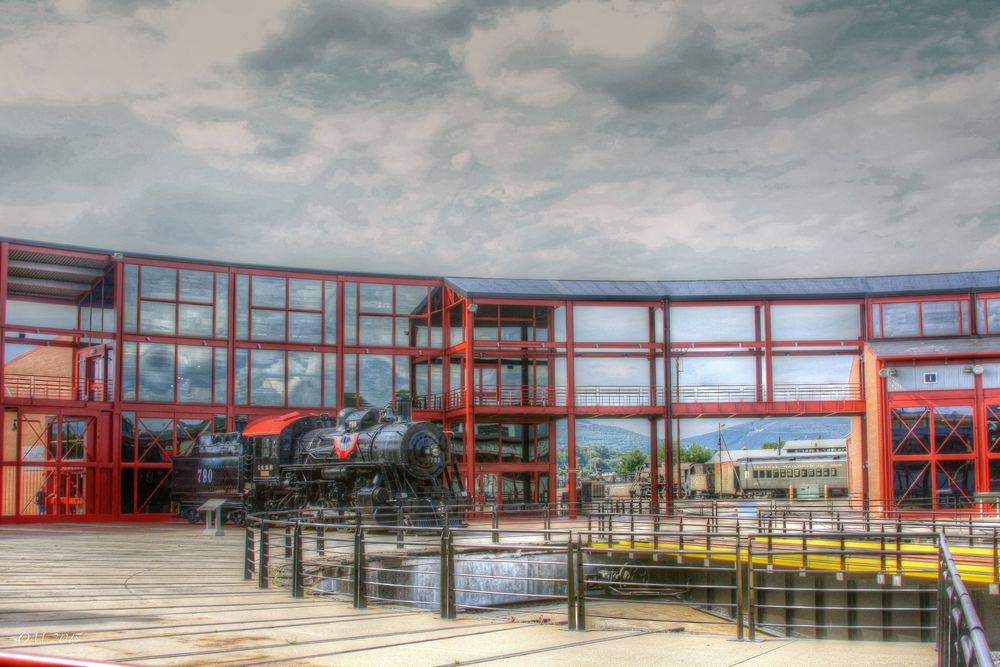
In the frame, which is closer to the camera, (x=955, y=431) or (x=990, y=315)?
(x=955, y=431)

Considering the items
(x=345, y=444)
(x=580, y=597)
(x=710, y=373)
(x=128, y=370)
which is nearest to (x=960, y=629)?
(x=580, y=597)

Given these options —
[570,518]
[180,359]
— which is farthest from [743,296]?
[180,359]

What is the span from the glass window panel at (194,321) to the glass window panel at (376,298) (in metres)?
6.06

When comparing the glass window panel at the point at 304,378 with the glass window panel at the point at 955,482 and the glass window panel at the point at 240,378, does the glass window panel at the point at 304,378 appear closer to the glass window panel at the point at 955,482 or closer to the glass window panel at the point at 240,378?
the glass window panel at the point at 240,378

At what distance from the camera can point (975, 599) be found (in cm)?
1539

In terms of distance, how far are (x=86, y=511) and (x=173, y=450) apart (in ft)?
11.8

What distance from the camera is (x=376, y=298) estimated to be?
40.0 metres

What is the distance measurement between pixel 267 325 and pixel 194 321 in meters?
2.80

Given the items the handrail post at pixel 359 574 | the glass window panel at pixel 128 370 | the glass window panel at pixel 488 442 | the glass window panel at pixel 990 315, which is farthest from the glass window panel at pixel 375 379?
the handrail post at pixel 359 574

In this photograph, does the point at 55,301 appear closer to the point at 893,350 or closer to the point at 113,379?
the point at 113,379

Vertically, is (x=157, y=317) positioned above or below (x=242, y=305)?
below

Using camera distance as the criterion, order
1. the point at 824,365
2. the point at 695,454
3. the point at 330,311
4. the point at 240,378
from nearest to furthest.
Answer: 1. the point at 240,378
2. the point at 330,311
3. the point at 824,365
4. the point at 695,454

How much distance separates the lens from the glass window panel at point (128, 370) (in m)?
35.7

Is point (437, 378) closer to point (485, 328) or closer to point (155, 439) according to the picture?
point (485, 328)
